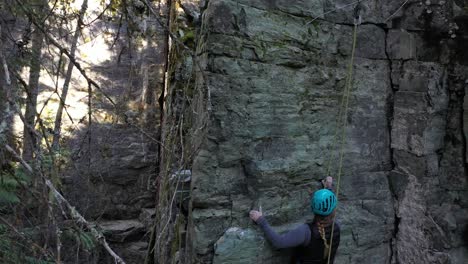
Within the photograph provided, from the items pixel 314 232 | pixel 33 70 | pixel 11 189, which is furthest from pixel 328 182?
pixel 11 189

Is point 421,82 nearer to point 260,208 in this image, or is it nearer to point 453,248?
point 453,248

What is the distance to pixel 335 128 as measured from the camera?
3.57m

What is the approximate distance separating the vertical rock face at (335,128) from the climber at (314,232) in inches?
4.9

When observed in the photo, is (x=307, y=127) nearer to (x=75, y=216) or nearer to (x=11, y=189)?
(x=75, y=216)

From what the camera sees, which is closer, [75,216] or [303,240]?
[75,216]

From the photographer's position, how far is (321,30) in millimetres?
3473

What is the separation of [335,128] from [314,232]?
0.94 m

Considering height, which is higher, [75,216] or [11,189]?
[75,216]

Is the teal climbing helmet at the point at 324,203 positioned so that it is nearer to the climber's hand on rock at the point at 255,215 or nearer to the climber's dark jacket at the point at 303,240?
the climber's dark jacket at the point at 303,240

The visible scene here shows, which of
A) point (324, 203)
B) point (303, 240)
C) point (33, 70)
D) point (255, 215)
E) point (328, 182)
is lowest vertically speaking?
point (303, 240)

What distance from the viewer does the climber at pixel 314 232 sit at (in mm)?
3146

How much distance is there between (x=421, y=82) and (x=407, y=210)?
1.23 metres

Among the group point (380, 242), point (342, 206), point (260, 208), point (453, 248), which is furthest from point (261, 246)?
point (453, 248)

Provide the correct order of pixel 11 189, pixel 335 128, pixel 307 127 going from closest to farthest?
pixel 307 127 → pixel 335 128 → pixel 11 189
